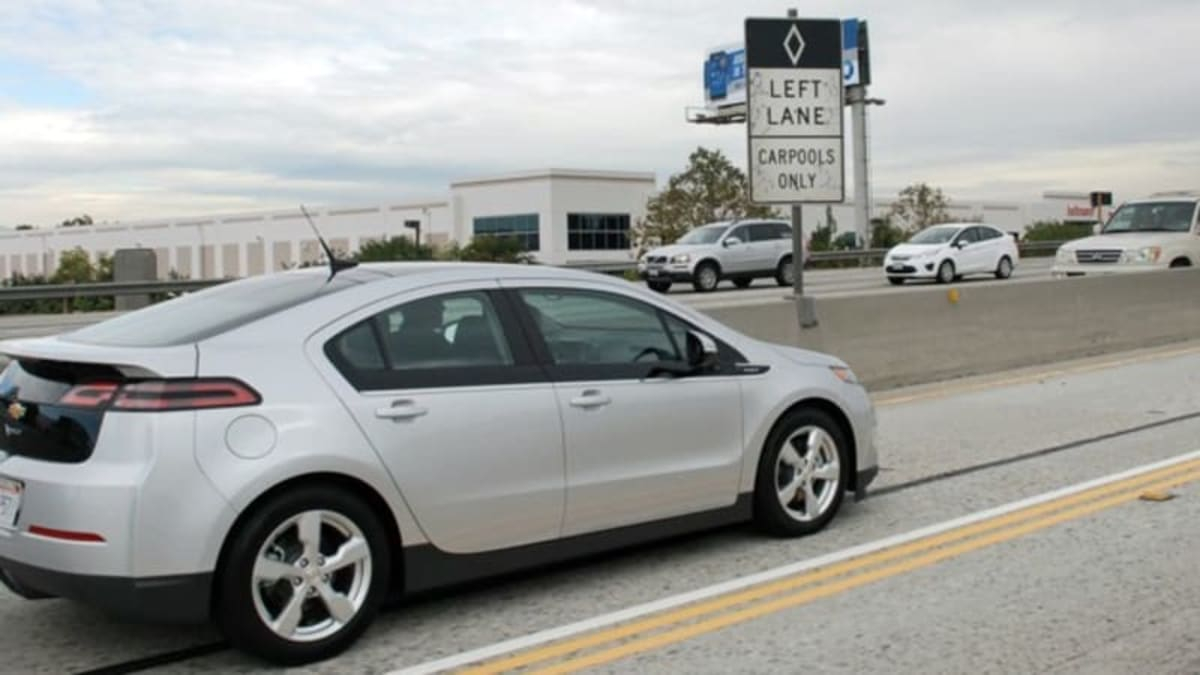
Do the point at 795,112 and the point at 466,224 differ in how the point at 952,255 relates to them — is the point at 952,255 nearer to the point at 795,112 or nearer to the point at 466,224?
the point at 795,112

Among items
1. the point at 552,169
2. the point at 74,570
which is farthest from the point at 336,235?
the point at 74,570

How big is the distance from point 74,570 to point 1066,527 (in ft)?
15.9

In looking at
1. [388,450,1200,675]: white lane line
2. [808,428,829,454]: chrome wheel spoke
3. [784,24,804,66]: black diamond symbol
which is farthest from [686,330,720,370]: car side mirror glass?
[784,24,804,66]: black diamond symbol

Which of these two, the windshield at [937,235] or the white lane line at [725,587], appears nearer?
the white lane line at [725,587]

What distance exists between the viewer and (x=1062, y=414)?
33.9ft

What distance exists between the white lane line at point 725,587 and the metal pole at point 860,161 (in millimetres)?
58929

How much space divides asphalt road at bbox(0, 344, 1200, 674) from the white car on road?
925 inches

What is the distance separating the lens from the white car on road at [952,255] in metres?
30.7

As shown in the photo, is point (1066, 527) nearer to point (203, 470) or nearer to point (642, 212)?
point (203, 470)

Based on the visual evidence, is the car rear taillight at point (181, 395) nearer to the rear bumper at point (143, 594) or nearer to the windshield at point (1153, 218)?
the rear bumper at point (143, 594)

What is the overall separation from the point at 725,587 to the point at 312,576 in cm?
193

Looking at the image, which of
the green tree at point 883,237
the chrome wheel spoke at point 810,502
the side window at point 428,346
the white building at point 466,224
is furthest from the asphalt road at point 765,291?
the white building at point 466,224

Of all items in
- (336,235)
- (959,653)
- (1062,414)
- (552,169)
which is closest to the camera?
(959,653)

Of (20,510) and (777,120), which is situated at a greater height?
(777,120)
